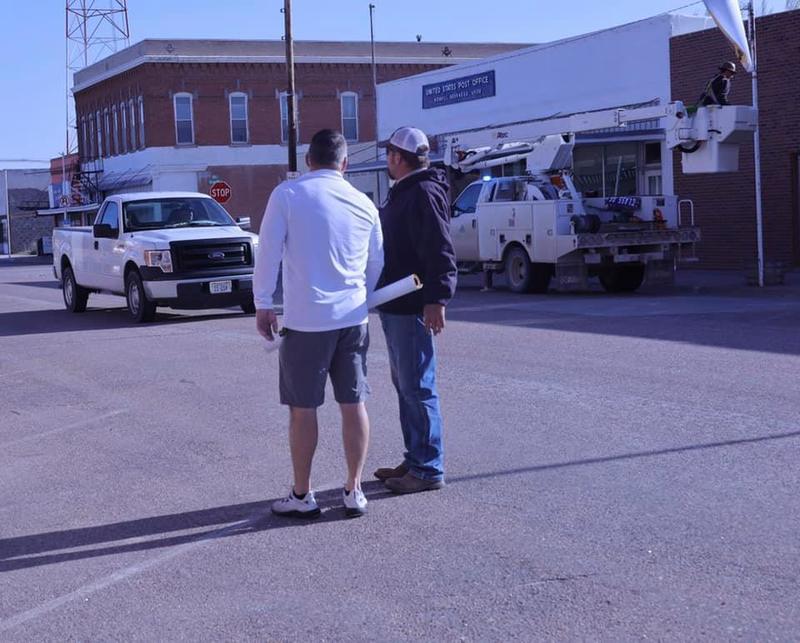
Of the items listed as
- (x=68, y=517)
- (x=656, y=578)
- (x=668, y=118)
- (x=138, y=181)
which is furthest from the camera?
(x=138, y=181)

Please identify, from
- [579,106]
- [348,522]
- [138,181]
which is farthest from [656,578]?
[138,181]

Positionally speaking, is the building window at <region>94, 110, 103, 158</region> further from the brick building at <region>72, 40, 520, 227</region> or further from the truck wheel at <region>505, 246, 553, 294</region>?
the truck wheel at <region>505, 246, 553, 294</region>

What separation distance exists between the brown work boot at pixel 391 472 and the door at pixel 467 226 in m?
16.7

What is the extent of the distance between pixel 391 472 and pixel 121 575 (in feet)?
6.35

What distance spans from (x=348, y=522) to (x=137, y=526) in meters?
1.14

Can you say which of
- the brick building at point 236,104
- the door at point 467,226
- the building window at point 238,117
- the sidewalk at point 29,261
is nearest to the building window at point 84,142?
the sidewalk at point 29,261

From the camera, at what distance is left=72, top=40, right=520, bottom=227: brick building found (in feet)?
176

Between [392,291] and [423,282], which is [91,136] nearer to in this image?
[423,282]

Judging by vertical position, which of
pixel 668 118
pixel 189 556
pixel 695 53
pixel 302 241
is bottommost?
pixel 189 556

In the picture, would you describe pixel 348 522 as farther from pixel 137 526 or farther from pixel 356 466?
pixel 137 526

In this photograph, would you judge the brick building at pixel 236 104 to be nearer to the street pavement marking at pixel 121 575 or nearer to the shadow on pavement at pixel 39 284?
the shadow on pavement at pixel 39 284

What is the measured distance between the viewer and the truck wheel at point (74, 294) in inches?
825

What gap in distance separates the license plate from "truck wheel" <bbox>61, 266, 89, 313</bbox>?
4051mm

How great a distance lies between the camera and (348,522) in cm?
625
